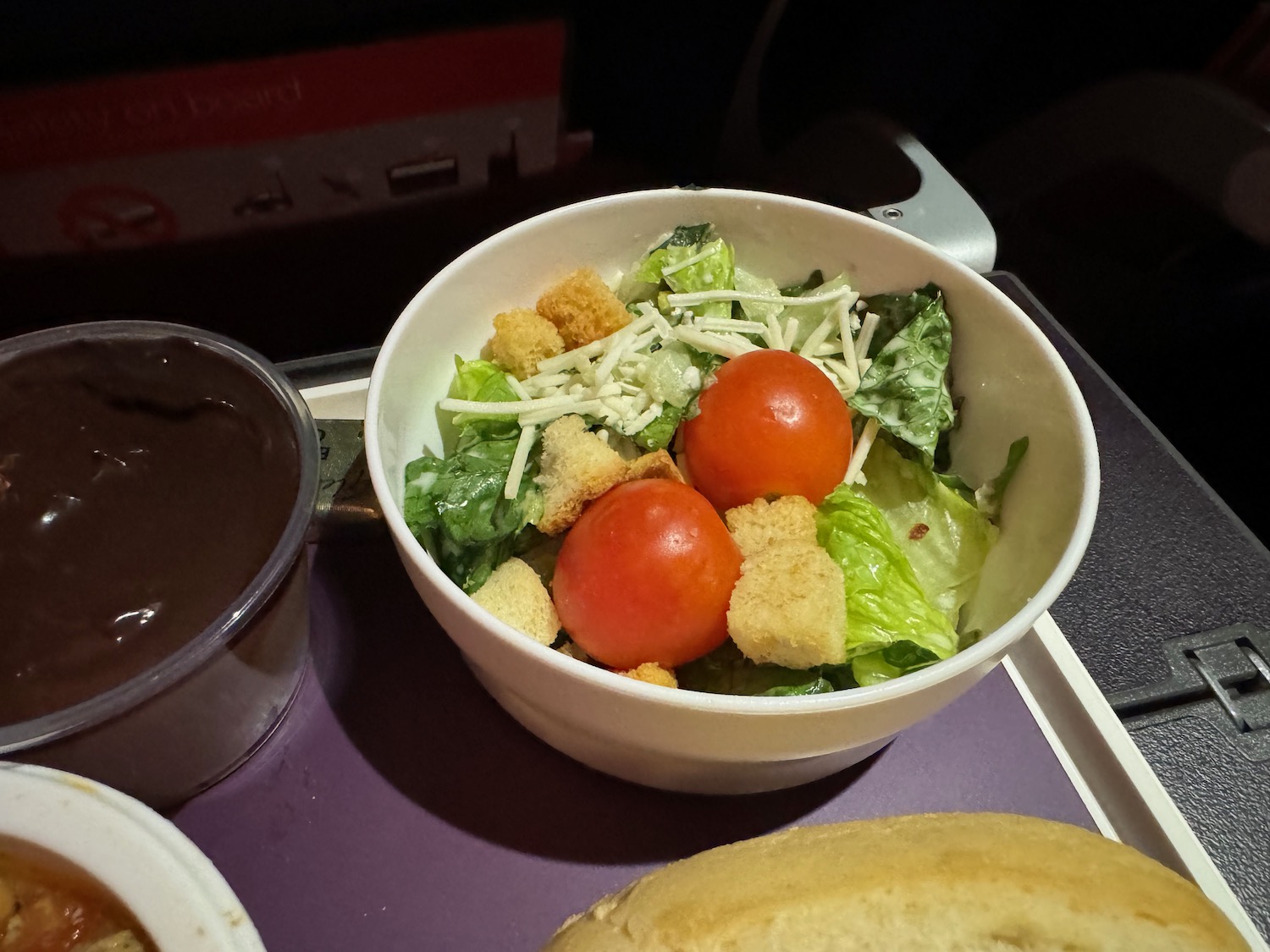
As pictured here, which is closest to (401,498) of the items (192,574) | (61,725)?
(192,574)

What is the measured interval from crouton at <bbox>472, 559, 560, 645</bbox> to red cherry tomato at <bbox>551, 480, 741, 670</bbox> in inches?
0.4

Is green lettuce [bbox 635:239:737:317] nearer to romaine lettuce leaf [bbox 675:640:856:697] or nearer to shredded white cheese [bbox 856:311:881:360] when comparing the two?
shredded white cheese [bbox 856:311:881:360]

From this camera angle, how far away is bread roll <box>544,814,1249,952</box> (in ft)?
1.50

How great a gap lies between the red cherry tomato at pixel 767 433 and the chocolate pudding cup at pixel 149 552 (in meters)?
0.30

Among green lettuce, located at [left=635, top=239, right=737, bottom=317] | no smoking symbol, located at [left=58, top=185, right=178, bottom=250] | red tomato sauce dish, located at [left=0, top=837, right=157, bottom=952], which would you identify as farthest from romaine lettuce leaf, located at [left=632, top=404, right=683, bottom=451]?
no smoking symbol, located at [left=58, top=185, right=178, bottom=250]

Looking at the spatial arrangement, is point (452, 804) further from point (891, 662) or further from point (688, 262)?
point (688, 262)

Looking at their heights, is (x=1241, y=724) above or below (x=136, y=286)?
above

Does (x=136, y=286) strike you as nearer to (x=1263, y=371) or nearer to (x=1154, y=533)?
(x=1154, y=533)

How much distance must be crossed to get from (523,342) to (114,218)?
53cm

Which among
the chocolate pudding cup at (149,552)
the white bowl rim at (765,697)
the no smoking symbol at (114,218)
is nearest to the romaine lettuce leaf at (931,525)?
the white bowl rim at (765,697)

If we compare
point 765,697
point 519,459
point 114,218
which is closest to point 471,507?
point 519,459

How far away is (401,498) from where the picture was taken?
676 millimetres

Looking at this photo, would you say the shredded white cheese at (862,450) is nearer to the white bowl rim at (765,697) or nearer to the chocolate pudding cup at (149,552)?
the white bowl rim at (765,697)

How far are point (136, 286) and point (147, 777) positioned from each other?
630mm
